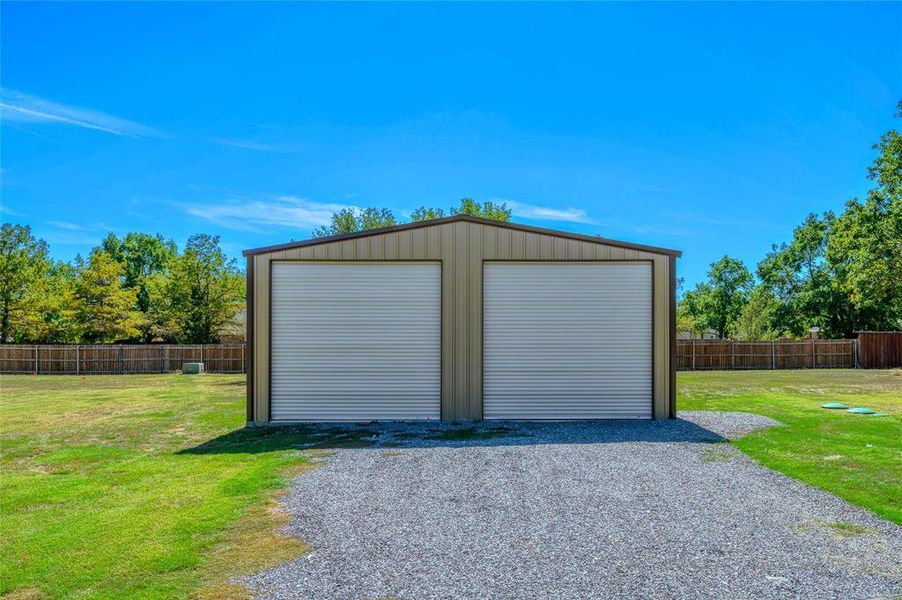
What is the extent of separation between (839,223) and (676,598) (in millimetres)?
31025

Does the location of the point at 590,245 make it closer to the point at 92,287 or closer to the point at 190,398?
the point at 190,398

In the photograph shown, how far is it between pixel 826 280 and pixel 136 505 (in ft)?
130

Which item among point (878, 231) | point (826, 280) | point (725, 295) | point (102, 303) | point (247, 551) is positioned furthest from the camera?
point (725, 295)

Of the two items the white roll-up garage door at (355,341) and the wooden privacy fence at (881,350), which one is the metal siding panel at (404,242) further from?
the wooden privacy fence at (881,350)

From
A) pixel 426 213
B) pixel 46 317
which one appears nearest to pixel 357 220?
pixel 426 213

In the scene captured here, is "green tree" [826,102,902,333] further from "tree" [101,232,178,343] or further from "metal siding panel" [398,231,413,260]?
"tree" [101,232,178,343]

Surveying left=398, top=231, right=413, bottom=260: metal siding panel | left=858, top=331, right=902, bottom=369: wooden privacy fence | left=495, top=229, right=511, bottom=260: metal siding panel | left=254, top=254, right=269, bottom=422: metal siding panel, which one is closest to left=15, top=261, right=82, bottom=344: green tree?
left=254, top=254, right=269, bottom=422: metal siding panel

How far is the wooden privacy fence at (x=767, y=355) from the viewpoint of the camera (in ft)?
93.5

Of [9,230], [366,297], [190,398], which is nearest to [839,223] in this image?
[366,297]

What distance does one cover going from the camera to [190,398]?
16.0 metres

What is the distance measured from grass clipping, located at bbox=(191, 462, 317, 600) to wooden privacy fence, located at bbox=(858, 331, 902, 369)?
31.6 m

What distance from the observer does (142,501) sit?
583cm

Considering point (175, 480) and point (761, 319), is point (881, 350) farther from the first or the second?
point (175, 480)

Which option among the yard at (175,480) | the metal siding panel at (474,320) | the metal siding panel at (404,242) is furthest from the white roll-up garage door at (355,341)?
the yard at (175,480)
